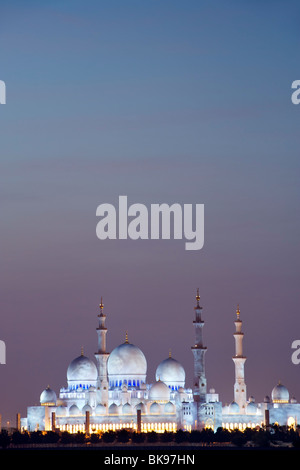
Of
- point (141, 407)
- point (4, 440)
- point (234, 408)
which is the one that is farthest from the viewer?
point (141, 407)

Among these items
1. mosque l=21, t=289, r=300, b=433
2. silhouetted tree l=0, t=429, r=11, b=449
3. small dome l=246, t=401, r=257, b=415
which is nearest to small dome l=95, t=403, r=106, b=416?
mosque l=21, t=289, r=300, b=433

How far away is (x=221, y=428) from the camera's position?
18888 centimetres

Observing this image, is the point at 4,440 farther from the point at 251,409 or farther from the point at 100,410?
the point at 251,409

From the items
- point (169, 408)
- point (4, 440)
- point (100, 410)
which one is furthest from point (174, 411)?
point (4, 440)

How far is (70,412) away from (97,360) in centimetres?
567

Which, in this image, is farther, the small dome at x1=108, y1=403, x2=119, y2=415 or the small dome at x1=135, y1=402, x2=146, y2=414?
the small dome at x1=135, y1=402, x2=146, y2=414

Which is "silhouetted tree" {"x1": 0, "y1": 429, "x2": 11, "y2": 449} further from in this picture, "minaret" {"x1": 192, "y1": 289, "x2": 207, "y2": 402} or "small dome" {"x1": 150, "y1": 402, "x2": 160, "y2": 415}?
"minaret" {"x1": 192, "y1": 289, "x2": 207, "y2": 402}

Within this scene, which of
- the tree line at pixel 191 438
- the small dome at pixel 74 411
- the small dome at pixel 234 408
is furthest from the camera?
the small dome at pixel 74 411

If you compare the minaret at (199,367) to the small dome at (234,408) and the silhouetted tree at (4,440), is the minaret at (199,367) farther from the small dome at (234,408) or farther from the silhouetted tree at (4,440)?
the silhouetted tree at (4,440)

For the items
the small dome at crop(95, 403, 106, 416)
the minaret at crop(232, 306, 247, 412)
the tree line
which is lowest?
the tree line

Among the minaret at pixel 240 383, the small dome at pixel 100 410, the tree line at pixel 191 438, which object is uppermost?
the minaret at pixel 240 383

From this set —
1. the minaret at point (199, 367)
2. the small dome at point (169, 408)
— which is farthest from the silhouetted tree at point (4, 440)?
the minaret at point (199, 367)
